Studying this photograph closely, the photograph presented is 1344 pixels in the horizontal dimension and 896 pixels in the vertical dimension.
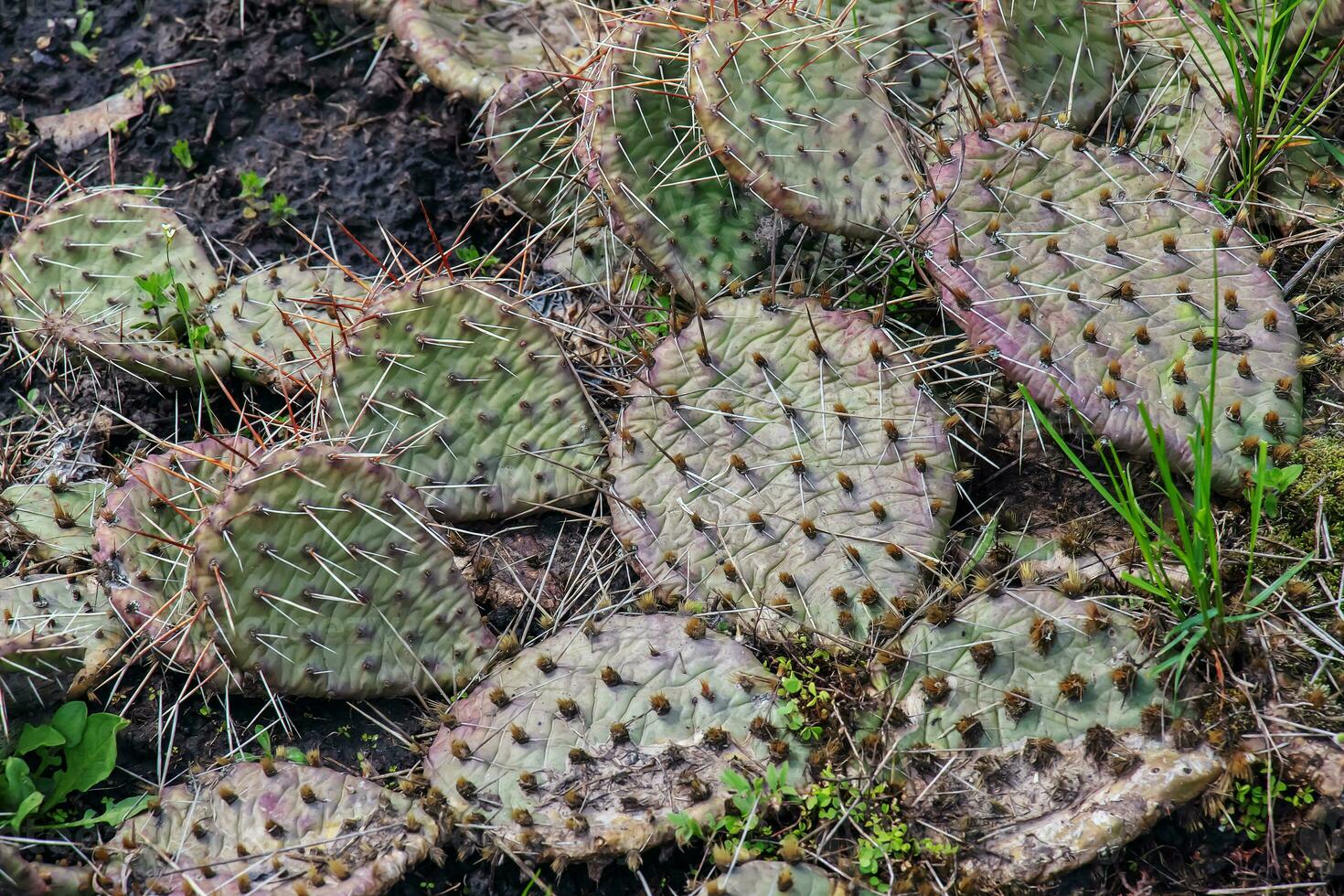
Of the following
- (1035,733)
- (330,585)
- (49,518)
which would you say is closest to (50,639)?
(49,518)

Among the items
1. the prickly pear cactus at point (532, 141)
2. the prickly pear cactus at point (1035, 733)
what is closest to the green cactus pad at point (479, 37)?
the prickly pear cactus at point (532, 141)

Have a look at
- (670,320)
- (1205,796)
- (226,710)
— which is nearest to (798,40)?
(670,320)

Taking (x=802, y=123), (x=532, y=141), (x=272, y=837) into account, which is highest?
(x=802, y=123)

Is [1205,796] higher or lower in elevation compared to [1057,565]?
lower

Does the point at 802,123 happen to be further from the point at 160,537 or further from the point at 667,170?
the point at 160,537

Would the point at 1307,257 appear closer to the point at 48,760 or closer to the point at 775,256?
the point at 775,256
